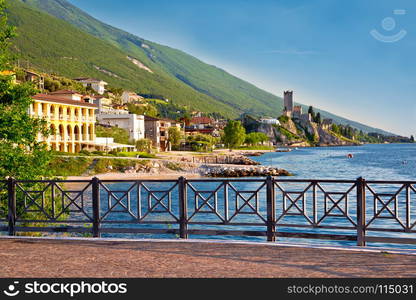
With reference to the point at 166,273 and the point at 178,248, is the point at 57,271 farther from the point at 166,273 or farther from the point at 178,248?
the point at 178,248

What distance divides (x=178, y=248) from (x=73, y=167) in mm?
50087

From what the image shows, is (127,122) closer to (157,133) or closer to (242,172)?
(157,133)

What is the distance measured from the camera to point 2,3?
14.8m

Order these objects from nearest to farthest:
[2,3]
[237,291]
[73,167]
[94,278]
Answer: [237,291] < [94,278] < [2,3] < [73,167]

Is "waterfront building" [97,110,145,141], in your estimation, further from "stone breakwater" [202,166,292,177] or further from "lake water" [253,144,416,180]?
"stone breakwater" [202,166,292,177]

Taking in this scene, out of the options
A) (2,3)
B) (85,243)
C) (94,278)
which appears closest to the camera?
(94,278)

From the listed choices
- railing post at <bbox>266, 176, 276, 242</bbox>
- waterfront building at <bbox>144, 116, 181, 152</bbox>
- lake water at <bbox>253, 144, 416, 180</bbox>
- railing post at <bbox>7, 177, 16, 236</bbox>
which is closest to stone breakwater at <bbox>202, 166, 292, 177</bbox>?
lake water at <bbox>253, 144, 416, 180</bbox>

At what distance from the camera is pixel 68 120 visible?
2842 inches

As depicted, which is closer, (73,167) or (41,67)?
(73,167)

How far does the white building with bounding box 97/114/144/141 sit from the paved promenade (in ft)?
282

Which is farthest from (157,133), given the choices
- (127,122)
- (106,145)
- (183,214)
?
(183,214)

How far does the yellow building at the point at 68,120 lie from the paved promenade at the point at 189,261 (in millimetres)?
58451

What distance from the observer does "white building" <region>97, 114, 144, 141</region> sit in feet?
313

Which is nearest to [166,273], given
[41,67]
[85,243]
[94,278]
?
[94,278]
